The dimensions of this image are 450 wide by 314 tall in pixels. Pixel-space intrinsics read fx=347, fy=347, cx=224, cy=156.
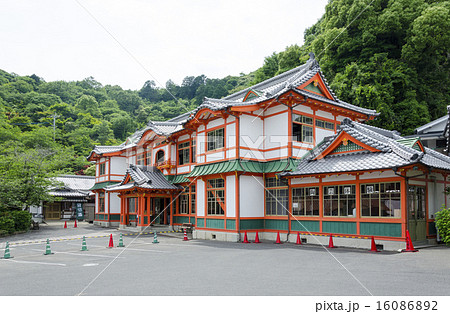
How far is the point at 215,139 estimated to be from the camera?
2020 centimetres

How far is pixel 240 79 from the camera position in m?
71.3

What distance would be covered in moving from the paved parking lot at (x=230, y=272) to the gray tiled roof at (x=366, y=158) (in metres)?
3.45

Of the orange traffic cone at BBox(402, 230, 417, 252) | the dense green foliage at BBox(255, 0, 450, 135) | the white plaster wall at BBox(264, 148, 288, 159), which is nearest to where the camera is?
the orange traffic cone at BBox(402, 230, 417, 252)

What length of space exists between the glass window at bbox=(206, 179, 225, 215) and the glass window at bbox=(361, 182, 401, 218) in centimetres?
732

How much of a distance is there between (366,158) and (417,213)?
10.4ft

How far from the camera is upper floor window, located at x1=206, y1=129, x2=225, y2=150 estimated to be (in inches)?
773

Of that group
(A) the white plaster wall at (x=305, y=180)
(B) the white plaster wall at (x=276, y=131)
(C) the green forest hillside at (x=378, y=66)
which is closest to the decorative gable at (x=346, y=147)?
(A) the white plaster wall at (x=305, y=180)

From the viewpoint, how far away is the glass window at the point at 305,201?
1712 cm

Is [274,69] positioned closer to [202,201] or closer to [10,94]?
[202,201]

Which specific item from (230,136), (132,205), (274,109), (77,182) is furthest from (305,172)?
(77,182)

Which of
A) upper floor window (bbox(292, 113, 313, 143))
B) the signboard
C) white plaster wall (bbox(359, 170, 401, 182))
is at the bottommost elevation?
the signboard

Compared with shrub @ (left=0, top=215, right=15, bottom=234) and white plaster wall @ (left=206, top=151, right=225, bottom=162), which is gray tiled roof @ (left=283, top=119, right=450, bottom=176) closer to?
white plaster wall @ (left=206, top=151, right=225, bottom=162)

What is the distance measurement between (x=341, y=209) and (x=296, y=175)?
8.44 feet

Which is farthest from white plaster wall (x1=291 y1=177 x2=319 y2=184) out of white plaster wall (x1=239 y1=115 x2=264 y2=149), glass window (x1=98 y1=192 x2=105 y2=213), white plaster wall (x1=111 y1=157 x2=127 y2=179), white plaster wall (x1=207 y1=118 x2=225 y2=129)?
glass window (x1=98 y1=192 x2=105 y2=213)
